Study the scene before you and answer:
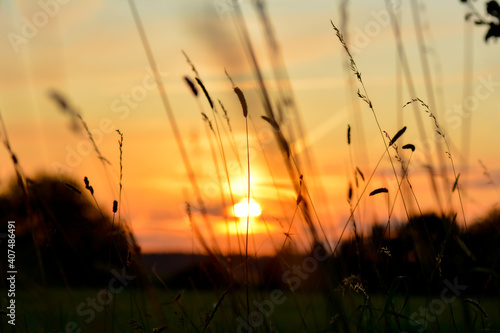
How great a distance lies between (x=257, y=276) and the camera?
2.18 m

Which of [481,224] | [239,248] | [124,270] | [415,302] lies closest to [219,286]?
[239,248]

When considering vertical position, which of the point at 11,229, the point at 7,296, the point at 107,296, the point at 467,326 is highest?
the point at 11,229

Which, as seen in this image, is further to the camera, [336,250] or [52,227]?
[52,227]

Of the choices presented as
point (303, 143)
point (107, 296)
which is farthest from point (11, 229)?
point (303, 143)

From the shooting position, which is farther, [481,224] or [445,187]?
[481,224]

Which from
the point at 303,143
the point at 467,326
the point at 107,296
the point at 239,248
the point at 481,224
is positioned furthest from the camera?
the point at 481,224

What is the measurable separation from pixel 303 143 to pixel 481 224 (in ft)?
3.58

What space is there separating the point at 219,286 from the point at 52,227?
73 centimetres

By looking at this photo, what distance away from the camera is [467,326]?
1.82 meters

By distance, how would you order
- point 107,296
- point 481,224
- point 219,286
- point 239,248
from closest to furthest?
point 107,296, point 239,248, point 219,286, point 481,224

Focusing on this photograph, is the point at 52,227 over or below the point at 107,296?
over

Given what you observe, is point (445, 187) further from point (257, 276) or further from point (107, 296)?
point (107, 296)

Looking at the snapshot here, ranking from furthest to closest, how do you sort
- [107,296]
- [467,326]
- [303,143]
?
[303,143]
[107,296]
[467,326]

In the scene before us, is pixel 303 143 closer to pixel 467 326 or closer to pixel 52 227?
pixel 467 326
